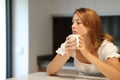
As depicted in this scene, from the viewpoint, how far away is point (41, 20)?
11.5 feet

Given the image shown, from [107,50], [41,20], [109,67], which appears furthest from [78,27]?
[41,20]

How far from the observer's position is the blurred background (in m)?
3.32

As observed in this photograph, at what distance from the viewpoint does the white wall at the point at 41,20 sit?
3.32 meters

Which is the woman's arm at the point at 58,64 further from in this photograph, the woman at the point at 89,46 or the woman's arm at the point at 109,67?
the woman's arm at the point at 109,67

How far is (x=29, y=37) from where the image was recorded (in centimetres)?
331

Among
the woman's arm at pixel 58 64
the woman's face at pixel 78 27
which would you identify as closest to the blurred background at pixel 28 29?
the woman's arm at pixel 58 64

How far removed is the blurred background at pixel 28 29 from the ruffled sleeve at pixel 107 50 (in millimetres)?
1783

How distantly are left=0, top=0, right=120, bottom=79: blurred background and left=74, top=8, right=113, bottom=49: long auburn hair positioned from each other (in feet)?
5.65

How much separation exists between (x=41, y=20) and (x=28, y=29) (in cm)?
30

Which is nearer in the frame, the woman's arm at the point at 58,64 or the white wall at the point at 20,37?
the woman's arm at the point at 58,64

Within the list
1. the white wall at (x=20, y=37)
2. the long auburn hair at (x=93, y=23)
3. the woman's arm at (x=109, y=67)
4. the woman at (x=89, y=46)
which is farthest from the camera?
the white wall at (x=20, y=37)

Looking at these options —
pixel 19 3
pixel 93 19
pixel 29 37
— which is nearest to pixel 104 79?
pixel 93 19

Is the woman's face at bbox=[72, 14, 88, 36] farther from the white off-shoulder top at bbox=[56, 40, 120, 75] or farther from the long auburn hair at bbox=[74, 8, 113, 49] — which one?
the white off-shoulder top at bbox=[56, 40, 120, 75]


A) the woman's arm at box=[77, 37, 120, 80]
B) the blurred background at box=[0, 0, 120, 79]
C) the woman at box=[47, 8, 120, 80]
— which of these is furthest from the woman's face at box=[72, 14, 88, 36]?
the blurred background at box=[0, 0, 120, 79]
